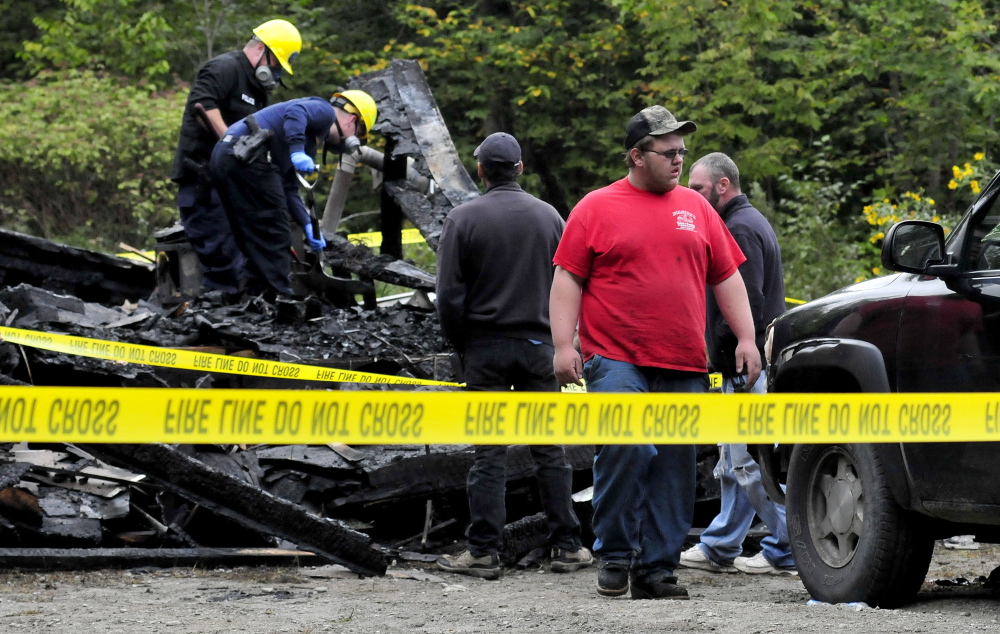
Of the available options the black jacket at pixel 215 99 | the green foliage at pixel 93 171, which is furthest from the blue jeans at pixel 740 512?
the green foliage at pixel 93 171

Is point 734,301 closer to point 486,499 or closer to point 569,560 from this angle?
point 486,499

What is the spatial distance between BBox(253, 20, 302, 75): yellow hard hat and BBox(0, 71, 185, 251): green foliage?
923cm

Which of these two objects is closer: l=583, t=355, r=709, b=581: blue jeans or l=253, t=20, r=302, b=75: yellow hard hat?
l=583, t=355, r=709, b=581: blue jeans

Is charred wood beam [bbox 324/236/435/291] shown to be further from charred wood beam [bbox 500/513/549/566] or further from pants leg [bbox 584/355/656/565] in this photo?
pants leg [bbox 584/355/656/565]

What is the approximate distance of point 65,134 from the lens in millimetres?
20266

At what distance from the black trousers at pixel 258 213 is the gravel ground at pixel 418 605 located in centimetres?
543

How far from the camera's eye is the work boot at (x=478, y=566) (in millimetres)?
6430

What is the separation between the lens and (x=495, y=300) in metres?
6.31

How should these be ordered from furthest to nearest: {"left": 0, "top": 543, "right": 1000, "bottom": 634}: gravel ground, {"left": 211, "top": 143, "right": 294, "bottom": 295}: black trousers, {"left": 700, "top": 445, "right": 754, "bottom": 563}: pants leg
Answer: {"left": 211, "top": 143, "right": 294, "bottom": 295}: black trousers
{"left": 700, "top": 445, "right": 754, "bottom": 563}: pants leg
{"left": 0, "top": 543, "right": 1000, "bottom": 634}: gravel ground

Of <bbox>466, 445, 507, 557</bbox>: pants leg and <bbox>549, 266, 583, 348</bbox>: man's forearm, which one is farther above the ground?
<bbox>549, 266, 583, 348</bbox>: man's forearm

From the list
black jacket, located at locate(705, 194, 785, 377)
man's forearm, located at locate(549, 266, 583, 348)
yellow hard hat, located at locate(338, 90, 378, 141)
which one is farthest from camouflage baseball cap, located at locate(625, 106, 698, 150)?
yellow hard hat, located at locate(338, 90, 378, 141)

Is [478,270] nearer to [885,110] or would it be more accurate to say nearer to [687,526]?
[687,526]

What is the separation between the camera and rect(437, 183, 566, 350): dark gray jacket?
630cm

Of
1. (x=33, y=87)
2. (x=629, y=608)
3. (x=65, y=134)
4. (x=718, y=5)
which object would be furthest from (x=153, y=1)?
(x=629, y=608)
